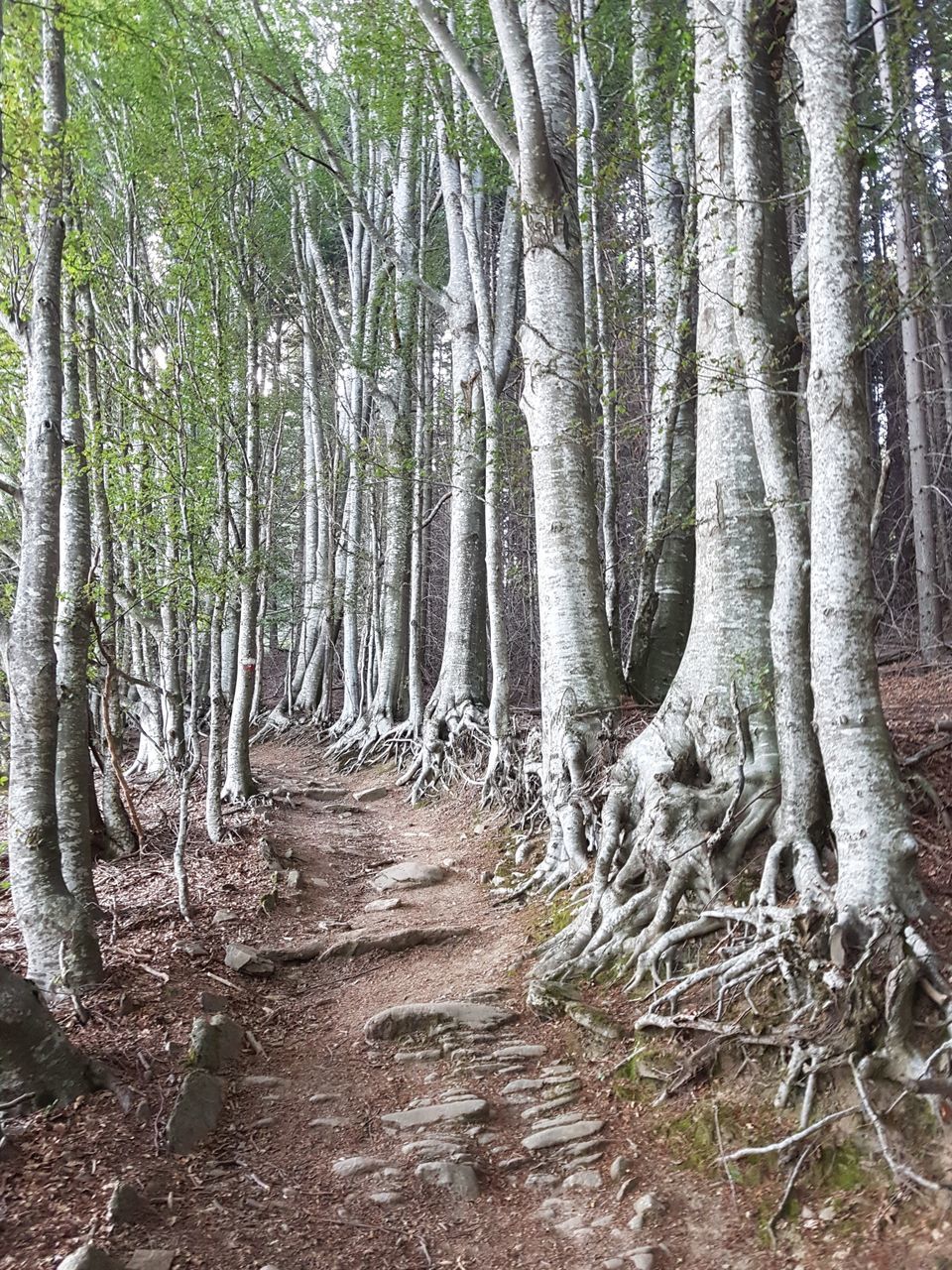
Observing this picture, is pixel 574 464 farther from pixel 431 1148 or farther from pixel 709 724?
pixel 431 1148

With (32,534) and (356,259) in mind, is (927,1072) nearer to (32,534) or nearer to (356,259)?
(32,534)

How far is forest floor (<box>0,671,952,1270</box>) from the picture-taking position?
3.06 metres

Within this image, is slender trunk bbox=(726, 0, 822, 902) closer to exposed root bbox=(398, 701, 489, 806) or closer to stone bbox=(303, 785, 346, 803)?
exposed root bbox=(398, 701, 489, 806)

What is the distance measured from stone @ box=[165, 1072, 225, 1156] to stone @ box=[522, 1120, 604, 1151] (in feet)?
4.79

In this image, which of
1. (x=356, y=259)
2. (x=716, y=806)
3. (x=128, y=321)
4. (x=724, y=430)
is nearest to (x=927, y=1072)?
(x=716, y=806)

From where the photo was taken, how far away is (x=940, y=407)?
15.4 metres

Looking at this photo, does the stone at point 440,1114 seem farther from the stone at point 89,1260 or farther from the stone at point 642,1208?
the stone at point 89,1260

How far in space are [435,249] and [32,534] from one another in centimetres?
1471

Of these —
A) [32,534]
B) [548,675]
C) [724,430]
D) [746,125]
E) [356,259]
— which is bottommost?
[548,675]

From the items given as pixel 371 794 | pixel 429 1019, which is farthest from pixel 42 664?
pixel 371 794

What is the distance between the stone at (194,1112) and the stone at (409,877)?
11.1ft

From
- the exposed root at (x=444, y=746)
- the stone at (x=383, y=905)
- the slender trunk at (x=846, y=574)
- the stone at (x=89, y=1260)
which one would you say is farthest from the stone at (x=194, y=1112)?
the exposed root at (x=444, y=746)

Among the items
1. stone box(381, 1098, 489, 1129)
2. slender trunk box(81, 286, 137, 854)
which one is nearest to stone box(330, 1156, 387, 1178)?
stone box(381, 1098, 489, 1129)

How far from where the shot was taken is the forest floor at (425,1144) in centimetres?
306
